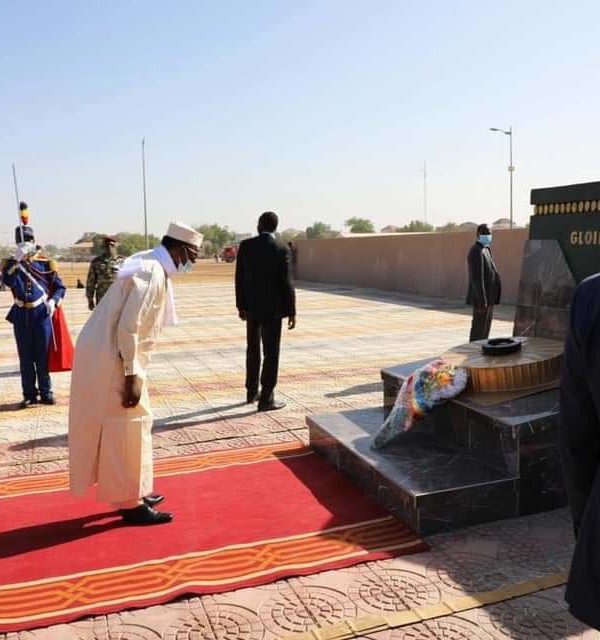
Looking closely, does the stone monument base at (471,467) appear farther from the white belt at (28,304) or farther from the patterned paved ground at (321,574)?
the white belt at (28,304)

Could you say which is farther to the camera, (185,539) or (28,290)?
(28,290)

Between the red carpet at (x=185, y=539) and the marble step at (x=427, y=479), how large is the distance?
0.30ft

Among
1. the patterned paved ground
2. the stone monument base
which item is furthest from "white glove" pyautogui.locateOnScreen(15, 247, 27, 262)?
the stone monument base

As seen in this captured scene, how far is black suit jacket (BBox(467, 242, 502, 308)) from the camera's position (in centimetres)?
706

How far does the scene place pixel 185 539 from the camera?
312cm

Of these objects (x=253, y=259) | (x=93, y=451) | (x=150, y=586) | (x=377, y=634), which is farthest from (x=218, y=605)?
(x=253, y=259)

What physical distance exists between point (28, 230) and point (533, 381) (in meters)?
4.55

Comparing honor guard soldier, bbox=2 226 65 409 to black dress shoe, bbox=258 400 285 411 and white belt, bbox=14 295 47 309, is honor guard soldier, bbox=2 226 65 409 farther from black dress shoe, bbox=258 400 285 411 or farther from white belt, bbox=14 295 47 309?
black dress shoe, bbox=258 400 285 411

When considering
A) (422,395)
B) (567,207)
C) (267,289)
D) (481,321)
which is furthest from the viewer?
(481,321)

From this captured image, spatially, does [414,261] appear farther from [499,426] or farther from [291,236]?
[291,236]

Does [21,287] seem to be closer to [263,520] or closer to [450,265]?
[263,520]

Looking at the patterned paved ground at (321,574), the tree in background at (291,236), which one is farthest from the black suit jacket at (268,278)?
the tree in background at (291,236)

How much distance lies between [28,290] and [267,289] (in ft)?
6.69

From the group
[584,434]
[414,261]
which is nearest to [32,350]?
[584,434]
